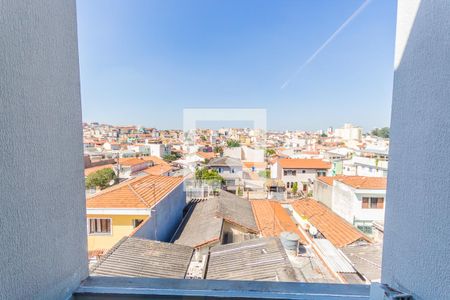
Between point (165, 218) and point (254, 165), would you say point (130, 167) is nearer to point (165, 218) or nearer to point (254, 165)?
point (254, 165)

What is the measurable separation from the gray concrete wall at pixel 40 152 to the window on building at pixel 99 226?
331cm

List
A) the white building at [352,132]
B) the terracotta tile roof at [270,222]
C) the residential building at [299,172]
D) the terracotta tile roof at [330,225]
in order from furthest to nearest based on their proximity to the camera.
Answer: the residential building at [299,172]
the white building at [352,132]
the terracotta tile roof at [330,225]
the terracotta tile roof at [270,222]

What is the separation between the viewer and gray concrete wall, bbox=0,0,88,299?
40cm

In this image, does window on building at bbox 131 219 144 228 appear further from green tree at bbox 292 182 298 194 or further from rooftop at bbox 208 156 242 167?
green tree at bbox 292 182 298 194

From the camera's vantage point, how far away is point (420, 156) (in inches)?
16.8

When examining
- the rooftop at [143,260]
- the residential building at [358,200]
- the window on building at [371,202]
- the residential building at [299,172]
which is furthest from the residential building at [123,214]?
the residential building at [299,172]

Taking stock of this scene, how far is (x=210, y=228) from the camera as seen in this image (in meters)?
3.32

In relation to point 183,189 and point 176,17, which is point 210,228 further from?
point 176,17

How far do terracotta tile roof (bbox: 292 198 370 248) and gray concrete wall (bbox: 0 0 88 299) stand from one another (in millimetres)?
3871

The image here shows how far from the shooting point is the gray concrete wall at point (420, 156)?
1.27 ft

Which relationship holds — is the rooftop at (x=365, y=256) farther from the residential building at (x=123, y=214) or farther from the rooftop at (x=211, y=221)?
the residential building at (x=123, y=214)

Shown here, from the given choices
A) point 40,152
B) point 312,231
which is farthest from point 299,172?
point 40,152

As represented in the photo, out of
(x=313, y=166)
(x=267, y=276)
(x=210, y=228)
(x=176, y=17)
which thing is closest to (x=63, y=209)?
(x=267, y=276)

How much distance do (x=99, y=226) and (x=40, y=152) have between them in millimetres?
3570
